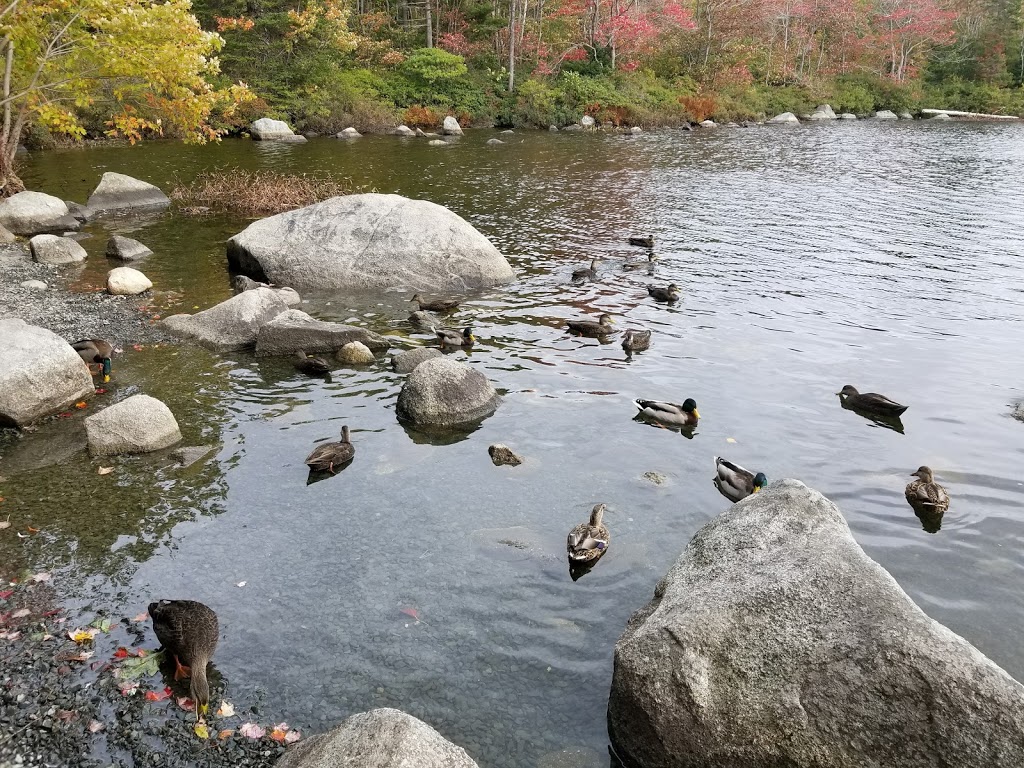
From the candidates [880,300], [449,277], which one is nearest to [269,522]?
[449,277]

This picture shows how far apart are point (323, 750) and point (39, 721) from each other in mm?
2664

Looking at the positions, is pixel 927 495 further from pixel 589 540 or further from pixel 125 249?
pixel 125 249

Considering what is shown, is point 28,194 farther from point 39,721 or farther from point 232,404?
point 39,721

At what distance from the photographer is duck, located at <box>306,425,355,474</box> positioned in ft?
33.2

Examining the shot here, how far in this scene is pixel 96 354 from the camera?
42.8ft

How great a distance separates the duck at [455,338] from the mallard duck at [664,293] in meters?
5.28

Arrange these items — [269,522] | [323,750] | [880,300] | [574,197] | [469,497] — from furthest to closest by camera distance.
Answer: [574,197] → [880,300] → [469,497] → [269,522] → [323,750]

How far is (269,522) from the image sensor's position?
29.8 feet

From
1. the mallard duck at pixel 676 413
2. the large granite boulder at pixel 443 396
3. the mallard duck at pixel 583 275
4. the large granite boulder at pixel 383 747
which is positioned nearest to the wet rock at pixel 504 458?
the large granite boulder at pixel 443 396

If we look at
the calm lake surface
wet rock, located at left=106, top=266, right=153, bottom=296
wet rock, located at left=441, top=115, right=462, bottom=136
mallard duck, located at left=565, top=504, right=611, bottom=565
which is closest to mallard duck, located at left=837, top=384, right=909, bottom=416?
the calm lake surface

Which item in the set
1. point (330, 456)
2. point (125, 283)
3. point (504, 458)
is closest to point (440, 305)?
point (504, 458)

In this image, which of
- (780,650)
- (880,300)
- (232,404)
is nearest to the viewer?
(780,650)

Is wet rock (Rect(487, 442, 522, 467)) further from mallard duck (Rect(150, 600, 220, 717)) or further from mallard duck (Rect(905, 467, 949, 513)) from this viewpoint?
mallard duck (Rect(905, 467, 949, 513))

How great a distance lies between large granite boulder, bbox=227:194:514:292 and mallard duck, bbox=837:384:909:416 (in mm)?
9290
